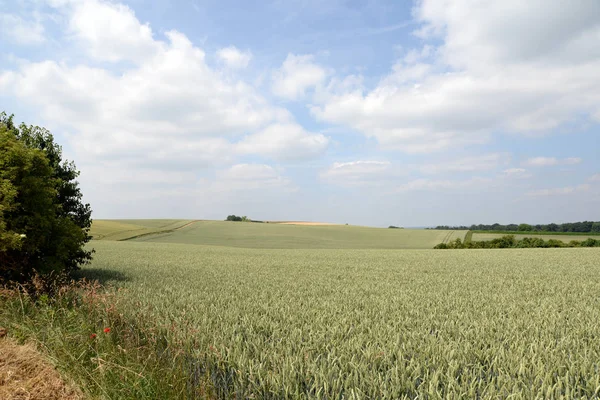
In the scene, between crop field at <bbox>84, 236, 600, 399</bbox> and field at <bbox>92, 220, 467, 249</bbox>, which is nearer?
crop field at <bbox>84, 236, 600, 399</bbox>

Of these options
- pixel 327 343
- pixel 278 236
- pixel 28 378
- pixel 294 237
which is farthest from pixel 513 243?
pixel 28 378

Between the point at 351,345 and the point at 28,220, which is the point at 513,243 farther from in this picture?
the point at 28,220

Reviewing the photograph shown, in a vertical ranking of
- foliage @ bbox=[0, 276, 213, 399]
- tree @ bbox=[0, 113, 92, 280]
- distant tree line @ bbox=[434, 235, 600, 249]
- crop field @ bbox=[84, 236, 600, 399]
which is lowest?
distant tree line @ bbox=[434, 235, 600, 249]

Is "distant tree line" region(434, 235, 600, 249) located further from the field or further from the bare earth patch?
the bare earth patch

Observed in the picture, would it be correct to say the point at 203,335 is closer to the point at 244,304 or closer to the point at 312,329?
the point at 312,329

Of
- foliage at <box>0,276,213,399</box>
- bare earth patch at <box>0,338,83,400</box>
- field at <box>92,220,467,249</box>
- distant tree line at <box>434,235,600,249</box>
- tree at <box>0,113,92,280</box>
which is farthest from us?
field at <box>92,220,467,249</box>

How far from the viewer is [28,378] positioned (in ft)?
16.1

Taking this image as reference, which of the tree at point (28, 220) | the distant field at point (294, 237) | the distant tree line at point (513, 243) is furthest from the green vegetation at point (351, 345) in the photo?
the distant tree line at point (513, 243)

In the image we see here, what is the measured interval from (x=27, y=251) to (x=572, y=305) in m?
13.4

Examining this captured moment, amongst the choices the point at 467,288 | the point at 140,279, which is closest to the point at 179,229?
the point at 140,279

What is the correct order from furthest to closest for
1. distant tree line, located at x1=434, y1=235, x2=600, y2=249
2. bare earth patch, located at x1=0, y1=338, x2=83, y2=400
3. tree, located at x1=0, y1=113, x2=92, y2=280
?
1. distant tree line, located at x1=434, y1=235, x2=600, y2=249
2. tree, located at x1=0, y1=113, x2=92, y2=280
3. bare earth patch, located at x1=0, y1=338, x2=83, y2=400

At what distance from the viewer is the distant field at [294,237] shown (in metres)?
51.4

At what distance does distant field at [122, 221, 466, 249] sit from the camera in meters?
51.4

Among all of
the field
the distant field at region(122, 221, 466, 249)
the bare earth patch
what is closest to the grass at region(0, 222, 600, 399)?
the bare earth patch
